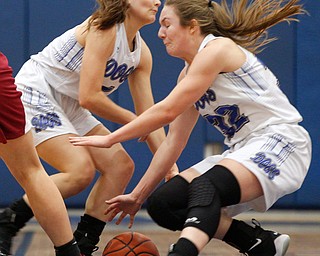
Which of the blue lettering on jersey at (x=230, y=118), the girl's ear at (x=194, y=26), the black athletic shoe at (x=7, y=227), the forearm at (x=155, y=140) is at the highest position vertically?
the girl's ear at (x=194, y=26)

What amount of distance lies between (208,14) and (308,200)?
9.40ft

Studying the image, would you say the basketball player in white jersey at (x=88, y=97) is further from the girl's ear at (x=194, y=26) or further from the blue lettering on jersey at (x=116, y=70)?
the girl's ear at (x=194, y=26)

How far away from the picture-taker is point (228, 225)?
4.04m

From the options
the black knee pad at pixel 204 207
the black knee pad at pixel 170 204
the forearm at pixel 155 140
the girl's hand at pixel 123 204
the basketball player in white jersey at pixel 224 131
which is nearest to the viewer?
the black knee pad at pixel 204 207

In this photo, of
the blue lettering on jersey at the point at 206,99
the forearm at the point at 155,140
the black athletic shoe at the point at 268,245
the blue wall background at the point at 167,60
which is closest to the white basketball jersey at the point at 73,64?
the forearm at the point at 155,140

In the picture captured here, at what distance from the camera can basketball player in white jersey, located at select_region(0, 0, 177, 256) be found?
4355 millimetres

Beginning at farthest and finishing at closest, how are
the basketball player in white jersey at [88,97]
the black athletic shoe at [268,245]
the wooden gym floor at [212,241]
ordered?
the wooden gym floor at [212,241] → the basketball player in white jersey at [88,97] → the black athletic shoe at [268,245]

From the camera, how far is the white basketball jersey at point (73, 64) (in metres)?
4.48

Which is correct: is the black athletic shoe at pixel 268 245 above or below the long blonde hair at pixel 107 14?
below

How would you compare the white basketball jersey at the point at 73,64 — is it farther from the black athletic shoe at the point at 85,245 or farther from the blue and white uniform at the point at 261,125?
the black athletic shoe at the point at 85,245

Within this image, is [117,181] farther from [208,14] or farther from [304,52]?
[304,52]

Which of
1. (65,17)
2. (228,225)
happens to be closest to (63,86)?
(228,225)

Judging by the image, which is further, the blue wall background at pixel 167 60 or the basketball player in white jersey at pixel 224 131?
the blue wall background at pixel 167 60

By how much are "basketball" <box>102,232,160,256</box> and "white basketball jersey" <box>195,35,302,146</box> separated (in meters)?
0.66
